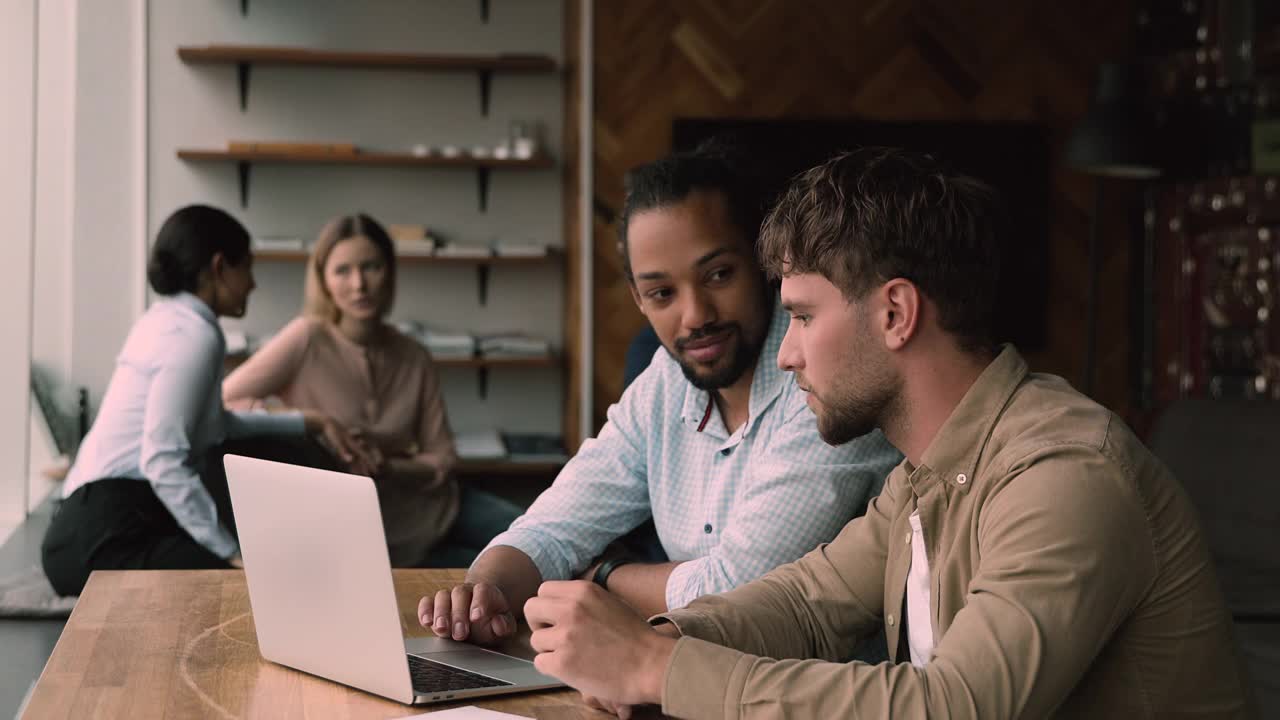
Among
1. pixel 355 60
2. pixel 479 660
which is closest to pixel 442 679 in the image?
pixel 479 660

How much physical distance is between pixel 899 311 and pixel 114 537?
233cm

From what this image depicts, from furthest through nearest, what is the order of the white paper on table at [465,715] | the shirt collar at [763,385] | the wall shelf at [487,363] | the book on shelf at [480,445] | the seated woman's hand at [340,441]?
the wall shelf at [487,363] < the book on shelf at [480,445] < the seated woman's hand at [340,441] < the shirt collar at [763,385] < the white paper on table at [465,715]

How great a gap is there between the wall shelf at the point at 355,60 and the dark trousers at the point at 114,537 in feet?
7.89

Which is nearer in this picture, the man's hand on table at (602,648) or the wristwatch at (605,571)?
the man's hand on table at (602,648)

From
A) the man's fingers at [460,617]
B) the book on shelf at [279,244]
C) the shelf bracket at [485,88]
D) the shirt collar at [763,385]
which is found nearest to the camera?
the man's fingers at [460,617]

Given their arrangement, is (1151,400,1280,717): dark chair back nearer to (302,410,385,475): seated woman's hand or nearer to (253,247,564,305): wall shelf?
(302,410,385,475): seated woman's hand

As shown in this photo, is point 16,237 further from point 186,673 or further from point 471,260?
point 186,673

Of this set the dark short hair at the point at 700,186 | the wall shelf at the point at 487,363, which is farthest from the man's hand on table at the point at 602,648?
the wall shelf at the point at 487,363

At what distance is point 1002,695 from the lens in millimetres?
1037

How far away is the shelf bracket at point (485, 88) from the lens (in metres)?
5.36

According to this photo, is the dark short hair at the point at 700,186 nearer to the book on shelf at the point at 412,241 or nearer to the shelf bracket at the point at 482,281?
the book on shelf at the point at 412,241

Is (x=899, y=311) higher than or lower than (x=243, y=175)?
lower

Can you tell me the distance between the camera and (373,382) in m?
4.09

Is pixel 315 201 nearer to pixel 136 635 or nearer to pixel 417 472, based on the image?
pixel 417 472
